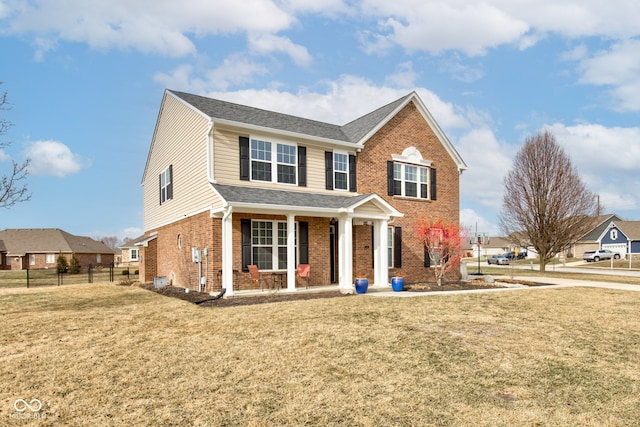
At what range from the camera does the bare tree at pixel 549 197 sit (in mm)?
30031

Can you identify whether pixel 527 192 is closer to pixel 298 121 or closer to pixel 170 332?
pixel 298 121

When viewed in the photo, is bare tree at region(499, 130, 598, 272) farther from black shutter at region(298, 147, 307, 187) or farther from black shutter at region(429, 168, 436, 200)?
black shutter at region(298, 147, 307, 187)

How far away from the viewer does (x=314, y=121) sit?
1994 cm

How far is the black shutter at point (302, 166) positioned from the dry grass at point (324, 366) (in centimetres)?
636

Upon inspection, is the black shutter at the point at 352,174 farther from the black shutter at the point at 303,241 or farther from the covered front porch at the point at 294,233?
the black shutter at the point at 303,241

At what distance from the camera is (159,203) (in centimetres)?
2125

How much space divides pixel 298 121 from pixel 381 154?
13.7 ft

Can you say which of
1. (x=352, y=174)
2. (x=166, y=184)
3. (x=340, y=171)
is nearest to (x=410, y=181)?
(x=352, y=174)

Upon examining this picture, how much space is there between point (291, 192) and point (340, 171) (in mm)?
2846

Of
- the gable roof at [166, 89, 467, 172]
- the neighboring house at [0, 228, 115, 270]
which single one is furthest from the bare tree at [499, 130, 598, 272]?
the neighboring house at [0, 228, 115, 270]

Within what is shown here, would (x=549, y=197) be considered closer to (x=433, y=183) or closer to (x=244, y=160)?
(x=433, y=183)

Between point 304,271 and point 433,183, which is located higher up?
point 433,183

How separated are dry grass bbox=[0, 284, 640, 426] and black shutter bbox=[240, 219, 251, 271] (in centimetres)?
329

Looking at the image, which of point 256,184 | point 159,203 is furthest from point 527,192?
point 159,203
